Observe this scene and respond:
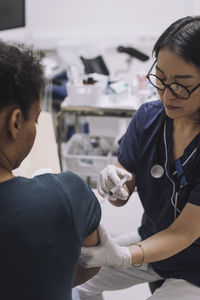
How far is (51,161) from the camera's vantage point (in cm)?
150

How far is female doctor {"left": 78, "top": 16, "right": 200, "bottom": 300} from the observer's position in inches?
41.2

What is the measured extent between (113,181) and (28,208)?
23.7 inches

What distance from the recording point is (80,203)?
746 mm

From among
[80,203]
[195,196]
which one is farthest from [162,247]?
[80,203]

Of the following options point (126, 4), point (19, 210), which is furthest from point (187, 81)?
point (126, 4)

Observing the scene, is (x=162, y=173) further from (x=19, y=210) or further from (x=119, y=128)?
(x=119, y=128)

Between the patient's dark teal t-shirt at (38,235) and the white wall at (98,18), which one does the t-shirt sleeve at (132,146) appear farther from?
the white wall at (98,18)

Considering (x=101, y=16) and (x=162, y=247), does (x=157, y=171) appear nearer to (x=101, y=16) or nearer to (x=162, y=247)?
(x=162, y=247)

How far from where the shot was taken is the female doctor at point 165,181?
105 centimetres

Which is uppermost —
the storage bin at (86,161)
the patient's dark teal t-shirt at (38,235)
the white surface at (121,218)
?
the patient's dark teal t-shirt at (38,235)

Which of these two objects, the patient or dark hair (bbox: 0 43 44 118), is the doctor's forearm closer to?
the patient

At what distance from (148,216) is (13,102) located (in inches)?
31.5

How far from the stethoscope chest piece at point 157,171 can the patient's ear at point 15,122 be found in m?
0.65

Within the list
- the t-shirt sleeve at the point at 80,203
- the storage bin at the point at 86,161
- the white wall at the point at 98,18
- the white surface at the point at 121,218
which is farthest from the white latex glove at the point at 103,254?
the white wall at the point at 98,18
